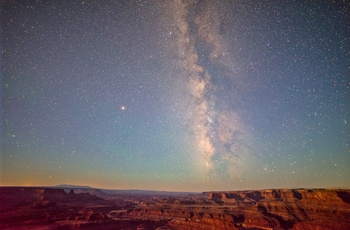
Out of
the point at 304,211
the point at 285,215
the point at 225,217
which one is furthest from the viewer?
the point at 304,211

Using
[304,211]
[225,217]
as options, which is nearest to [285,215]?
[304,211]

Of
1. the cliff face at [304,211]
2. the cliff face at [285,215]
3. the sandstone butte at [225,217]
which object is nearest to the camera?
the cliff face at [285,215]

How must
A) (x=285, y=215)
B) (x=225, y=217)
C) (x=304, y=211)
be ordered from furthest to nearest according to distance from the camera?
(x=304, y=211) < (x=285, y=215) < (x=225, y=217)

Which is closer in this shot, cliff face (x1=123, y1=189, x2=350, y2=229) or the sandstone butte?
cliff face (x1=123, y1=189, x2=350, y2=229)

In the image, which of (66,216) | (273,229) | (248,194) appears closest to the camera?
(273,229)

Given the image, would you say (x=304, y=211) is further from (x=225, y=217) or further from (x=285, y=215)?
(x=225, y=217)

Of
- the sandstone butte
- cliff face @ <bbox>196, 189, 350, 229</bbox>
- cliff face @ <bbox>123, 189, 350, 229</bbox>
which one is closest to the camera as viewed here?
cliff face @ <bbox>123, 189, 350, 229</bbox>

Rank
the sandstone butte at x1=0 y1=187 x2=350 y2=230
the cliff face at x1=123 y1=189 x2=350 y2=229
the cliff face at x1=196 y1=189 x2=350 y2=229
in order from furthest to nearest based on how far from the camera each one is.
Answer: the sandstone butte at x1=0 y1=187 x2=350 y2=230, the cliff face at x1=196 y1=189 x2=350 y2=229, the cliff face at x1=123 y1=189 x2=350 y2=229

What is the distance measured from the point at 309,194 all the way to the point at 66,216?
241 feet

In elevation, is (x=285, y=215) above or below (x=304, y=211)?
below

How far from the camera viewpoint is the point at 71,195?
4771 inches

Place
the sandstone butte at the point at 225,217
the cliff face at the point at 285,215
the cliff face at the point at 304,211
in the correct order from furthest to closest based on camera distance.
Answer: the sandstone butte at the point at 225,217 < the cliff face at the point at 304,211 < the cliff face at the point at 285,215

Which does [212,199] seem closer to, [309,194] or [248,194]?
[248,194]

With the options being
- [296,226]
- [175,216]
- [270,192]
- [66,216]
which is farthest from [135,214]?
[270,192]
